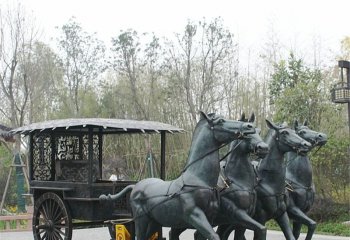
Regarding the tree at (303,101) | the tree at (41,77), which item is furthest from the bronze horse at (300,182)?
the tree at (41,77)

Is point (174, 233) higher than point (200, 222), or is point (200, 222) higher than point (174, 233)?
point (200, 222)

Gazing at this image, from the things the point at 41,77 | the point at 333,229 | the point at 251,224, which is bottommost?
the point at 333,229

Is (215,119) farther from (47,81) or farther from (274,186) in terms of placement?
(47,81)

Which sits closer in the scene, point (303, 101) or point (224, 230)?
point (224, 230)

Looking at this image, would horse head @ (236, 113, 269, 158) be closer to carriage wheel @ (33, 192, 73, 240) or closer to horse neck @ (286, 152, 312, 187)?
horse neck @ (286, 152, 312, 187)

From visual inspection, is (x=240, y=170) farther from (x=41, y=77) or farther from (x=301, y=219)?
(x=41, y=77)

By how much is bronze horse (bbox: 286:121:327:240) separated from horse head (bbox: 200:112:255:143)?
76.6 inches

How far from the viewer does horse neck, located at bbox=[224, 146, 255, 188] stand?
7523 millimetres

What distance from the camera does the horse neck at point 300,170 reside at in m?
8.78

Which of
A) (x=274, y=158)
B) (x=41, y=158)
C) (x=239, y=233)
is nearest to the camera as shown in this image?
(x=239, y=233)

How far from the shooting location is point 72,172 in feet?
34.3

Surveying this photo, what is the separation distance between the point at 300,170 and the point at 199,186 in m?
2.47

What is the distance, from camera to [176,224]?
7230mm

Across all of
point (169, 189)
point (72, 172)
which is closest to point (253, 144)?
point (169, 189)
